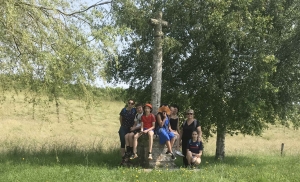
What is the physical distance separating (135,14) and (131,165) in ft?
12.1

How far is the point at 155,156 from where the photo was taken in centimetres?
848

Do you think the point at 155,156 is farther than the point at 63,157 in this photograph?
No

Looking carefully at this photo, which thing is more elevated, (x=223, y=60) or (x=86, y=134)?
(x=223, y=60)

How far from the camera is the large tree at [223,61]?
33.2ft

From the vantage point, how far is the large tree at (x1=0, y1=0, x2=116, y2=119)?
6484 millimetres

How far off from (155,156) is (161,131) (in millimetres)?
625

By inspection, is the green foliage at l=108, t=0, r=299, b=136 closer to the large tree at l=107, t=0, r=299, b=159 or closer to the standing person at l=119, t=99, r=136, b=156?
the large tree at l=107, t=0, r=299, b=159

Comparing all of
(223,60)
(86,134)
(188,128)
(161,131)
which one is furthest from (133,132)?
(86,134)

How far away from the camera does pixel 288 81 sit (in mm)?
11438

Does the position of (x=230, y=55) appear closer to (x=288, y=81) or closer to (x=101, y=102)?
(x=288, y=81)

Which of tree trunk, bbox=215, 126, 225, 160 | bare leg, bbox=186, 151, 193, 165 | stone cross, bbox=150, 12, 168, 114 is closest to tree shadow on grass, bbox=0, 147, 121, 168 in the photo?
bare leg, bbox=186, 151, 193, 165

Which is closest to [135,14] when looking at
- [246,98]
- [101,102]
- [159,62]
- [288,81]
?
[159,62]

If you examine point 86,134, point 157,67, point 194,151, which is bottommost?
point 86,134

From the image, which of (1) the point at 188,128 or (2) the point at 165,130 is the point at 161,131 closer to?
(2) the point at 165,130
